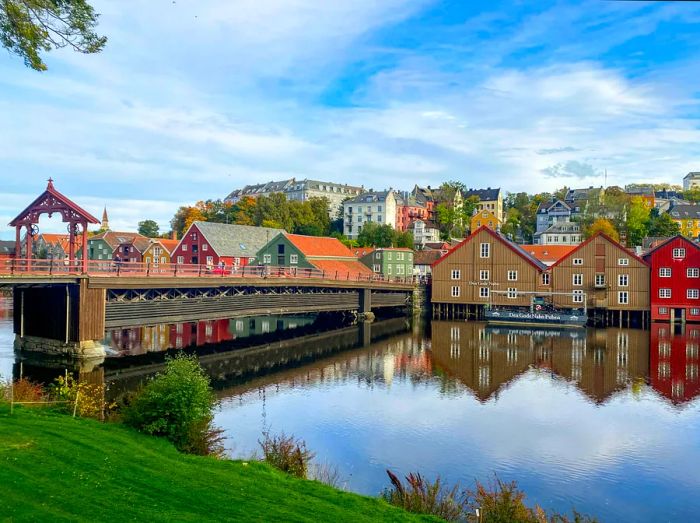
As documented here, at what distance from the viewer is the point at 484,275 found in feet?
234

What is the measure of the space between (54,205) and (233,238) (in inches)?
1791

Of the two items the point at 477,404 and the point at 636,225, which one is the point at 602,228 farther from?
the point at 477,404

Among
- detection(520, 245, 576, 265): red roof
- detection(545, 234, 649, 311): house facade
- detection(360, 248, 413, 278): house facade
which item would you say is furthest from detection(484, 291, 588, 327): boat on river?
detection(360, 248, 413, 278): house facade

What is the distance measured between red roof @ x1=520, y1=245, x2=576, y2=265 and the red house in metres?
16.6

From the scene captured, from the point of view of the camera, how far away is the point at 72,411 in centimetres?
1984

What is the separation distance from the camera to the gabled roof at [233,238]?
80.0 metres

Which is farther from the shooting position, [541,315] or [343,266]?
[343,266]

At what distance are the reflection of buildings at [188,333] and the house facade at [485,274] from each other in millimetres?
17955

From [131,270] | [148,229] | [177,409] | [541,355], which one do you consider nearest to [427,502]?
[177,409]

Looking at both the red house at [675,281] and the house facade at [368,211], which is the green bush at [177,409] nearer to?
the red house at [675,281]

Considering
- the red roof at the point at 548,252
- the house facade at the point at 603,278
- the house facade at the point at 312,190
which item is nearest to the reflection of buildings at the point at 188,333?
the house facade at the point at 603,278

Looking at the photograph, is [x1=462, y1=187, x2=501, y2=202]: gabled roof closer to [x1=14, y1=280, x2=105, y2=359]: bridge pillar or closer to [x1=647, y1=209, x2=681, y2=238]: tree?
[x1=647, y1=209, x2=681, y2=238]: tree

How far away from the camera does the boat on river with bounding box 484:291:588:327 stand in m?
60.6

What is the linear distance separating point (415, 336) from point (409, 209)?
7604 cm
